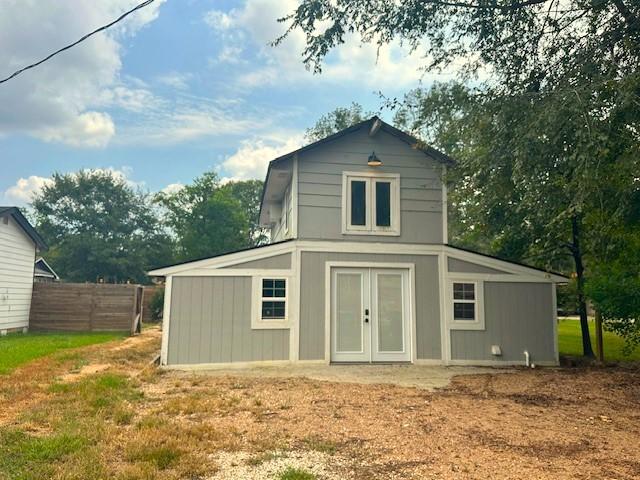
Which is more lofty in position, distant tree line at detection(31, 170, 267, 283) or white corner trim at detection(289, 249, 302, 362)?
distant tree line at detection(31, 170, 267, 283)

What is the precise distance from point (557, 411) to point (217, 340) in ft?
19.7

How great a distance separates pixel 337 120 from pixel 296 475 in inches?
1097

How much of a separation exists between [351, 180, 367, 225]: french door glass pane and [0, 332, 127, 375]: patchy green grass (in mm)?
7089

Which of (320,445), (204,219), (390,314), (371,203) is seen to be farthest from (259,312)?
(204,219)

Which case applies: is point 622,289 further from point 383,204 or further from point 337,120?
point 337,120

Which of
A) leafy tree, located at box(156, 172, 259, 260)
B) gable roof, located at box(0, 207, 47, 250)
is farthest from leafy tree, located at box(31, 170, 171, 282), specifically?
gable roof, located at box(0, 207, 47, 250)

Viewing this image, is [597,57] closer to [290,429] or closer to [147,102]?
[290,429]

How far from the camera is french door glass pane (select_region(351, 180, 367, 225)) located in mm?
9703

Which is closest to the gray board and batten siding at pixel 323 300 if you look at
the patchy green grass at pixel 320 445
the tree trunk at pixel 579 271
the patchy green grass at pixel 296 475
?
the tree trunk at pixel 579 271

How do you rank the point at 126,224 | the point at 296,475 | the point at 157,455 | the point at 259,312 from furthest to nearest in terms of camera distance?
1. the point at 126,224
2. the point at 259,312
3. the point at 157,455
4. the point at 296,475

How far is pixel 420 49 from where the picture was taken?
8.26 m

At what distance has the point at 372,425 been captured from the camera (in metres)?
4.91

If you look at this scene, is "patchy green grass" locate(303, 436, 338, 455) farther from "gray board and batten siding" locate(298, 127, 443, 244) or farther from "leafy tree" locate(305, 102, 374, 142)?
"leafy tree" locate(305, 102, 374, 142)

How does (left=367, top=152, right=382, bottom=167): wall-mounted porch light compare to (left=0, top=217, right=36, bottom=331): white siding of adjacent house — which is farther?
(left=0, top=217, right=36, bottom=331): white siding of adjacent house
